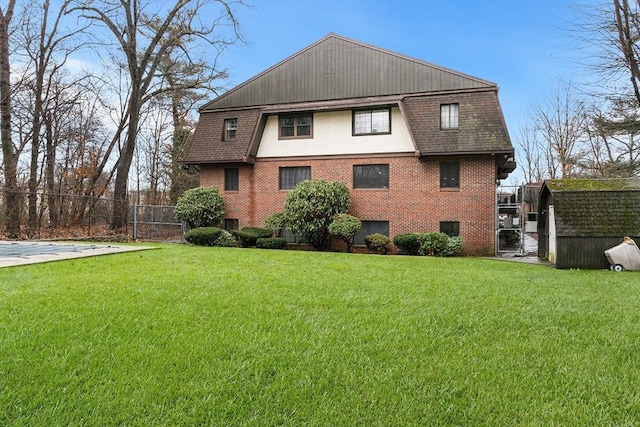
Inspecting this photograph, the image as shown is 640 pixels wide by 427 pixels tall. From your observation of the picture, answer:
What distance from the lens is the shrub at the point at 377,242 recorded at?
15586 millimetres

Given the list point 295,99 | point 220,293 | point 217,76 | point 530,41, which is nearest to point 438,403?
point 220,293

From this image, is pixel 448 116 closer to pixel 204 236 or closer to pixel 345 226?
pixel 345 226

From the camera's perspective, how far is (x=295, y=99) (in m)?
18.0

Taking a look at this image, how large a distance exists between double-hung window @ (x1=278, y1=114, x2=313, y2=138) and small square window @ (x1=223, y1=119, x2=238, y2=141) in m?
2.30

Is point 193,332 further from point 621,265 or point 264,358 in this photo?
point 621,265

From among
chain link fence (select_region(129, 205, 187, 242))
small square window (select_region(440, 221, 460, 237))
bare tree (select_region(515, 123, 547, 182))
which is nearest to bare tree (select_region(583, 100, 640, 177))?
bare tree (select_region(515, 123, 547, 182))

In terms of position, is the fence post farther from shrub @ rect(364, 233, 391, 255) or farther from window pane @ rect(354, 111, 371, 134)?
window pane @ rect(354, 111, 371, 134)

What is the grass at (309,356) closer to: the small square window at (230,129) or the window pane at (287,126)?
the window pane at (287,126)

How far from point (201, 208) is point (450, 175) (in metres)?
10.8

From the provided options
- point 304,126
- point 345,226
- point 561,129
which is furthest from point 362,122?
point 561,129

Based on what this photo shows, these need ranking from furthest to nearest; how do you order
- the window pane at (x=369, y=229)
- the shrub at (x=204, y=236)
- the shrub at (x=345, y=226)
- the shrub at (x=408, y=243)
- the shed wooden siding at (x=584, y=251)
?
the window pane at (x=369, y=229)
the shrub at (x=204, y=236)
the shrub at (x=345, y=226)
the shrub at (x=408, y=243)
the shed wooden siding at (x=584, y=251)

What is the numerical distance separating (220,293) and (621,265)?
10.3 m

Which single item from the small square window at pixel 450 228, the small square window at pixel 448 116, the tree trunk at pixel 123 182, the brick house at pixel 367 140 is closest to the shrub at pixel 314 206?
the brick house at pixel 367 140

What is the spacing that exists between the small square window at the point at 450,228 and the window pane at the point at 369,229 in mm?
2307
